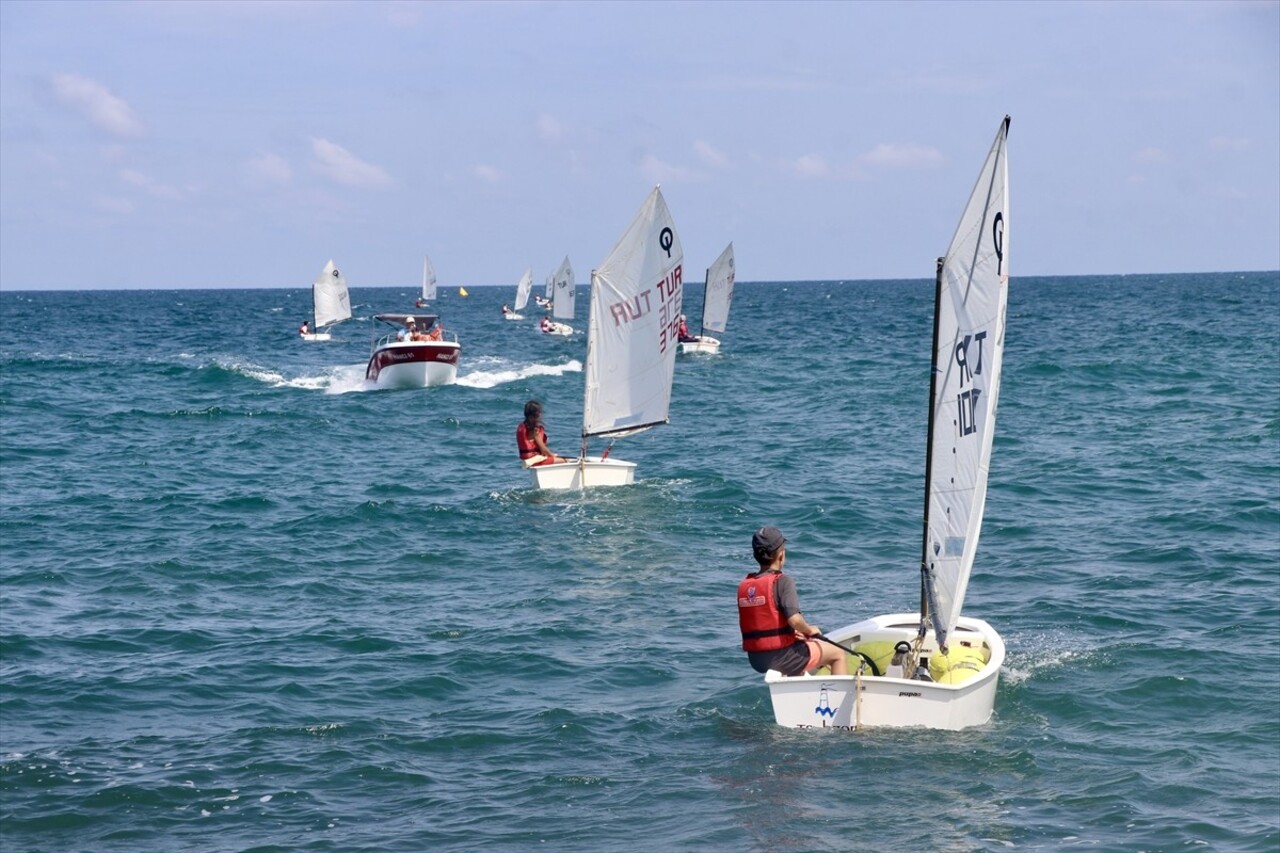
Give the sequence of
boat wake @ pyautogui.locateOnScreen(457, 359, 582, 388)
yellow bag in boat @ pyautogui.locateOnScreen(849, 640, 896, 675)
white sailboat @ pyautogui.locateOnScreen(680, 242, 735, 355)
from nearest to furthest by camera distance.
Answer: yellow bag in boat @ pyautogui.locateOnScreen(849, 640, 896, 675) < boat wake @ pyautogui.locateOnScreen(457, 359, 582, 388) < white sailboat @ pyautogui.locateOnScreen(680, 242, 735, 355)

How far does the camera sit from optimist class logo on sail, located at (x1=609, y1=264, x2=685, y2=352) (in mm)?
25594

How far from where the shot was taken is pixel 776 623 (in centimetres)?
1194

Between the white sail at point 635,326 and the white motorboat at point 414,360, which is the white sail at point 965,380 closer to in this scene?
the white sail at point 635,326

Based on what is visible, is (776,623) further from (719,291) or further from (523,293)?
(523,293)

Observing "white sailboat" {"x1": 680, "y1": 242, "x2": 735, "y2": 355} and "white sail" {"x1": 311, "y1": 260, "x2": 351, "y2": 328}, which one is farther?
"white sail" {"x1": 311, "y1": 260, "x2": 351, "y2": 328}

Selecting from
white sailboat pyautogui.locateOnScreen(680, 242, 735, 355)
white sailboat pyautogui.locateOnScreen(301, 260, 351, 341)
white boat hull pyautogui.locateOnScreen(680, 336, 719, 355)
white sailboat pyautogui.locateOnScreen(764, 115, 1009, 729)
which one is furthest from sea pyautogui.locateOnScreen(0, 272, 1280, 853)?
white sailboat pyautogui.locateOnScreen(301, 260, 351, 341)

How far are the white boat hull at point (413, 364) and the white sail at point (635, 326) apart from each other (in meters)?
17.9

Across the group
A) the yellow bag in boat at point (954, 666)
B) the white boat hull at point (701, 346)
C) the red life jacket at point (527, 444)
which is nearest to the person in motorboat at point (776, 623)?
the yellow bag in boat at point (954, 666)

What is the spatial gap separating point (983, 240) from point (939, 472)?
2098 millimetres

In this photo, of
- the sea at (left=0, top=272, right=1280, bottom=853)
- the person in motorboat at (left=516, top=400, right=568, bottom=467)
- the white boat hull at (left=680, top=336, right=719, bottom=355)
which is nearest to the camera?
the sea at (left=0, top=272, right=1280, bottom=853)

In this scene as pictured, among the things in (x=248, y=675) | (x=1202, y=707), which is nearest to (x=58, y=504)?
(x=248, y=675)

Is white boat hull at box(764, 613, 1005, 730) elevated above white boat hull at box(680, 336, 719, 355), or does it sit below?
below

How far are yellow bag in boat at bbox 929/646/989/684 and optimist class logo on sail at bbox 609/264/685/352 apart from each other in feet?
→ 45.2

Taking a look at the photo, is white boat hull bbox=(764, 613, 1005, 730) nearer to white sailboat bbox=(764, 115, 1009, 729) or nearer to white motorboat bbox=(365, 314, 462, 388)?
white sailboat bbox=(764, 115, 1009, 729)
